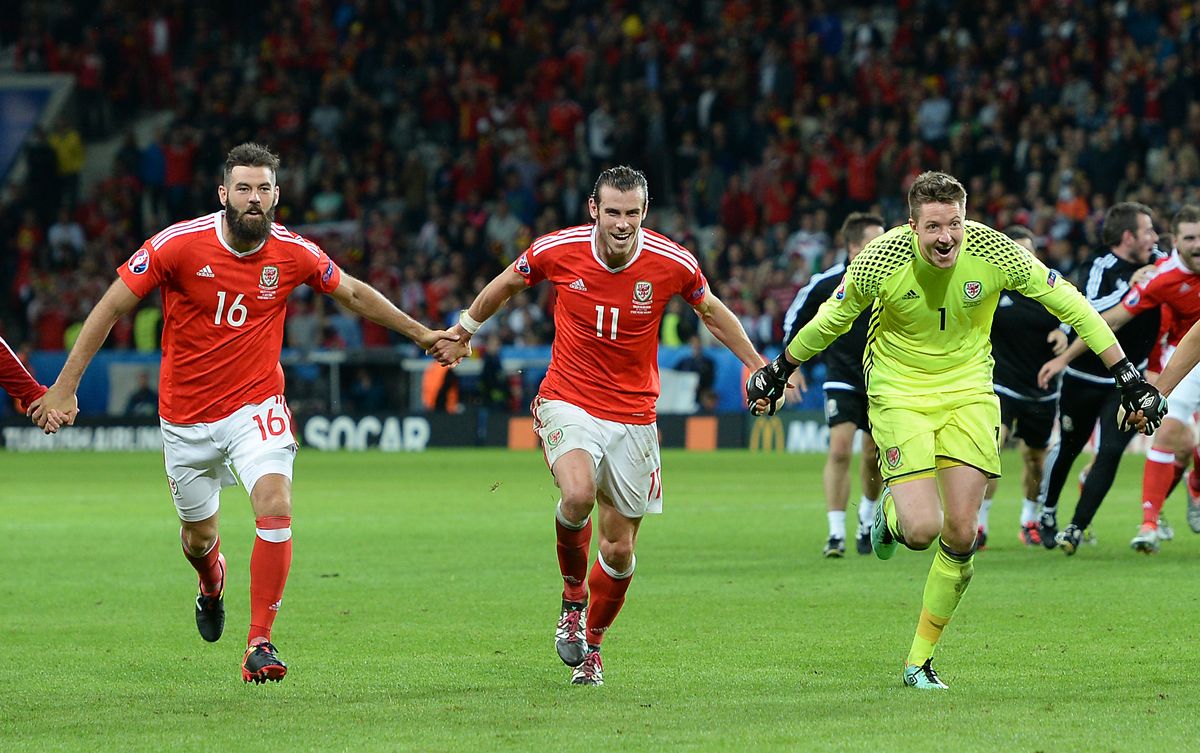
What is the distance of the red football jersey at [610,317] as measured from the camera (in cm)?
808

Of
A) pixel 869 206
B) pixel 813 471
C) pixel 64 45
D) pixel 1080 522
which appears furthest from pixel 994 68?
pixel 64 45

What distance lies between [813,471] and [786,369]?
45.5 feet

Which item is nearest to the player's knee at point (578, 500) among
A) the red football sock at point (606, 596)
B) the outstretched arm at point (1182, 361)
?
the red football sock at point (606, 596)

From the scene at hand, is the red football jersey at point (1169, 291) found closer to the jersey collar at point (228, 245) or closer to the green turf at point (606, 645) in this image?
the green turf at point (606, 645)

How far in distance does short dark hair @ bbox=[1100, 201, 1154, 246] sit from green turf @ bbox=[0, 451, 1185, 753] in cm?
222

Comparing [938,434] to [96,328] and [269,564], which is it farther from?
[96,328]

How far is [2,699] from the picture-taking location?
717 cm

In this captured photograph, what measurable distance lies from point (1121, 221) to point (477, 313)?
5943 mm

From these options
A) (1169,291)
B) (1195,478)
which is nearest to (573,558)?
(1169,291)

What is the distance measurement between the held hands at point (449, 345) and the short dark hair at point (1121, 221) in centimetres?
562

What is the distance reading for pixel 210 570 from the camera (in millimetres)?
8750

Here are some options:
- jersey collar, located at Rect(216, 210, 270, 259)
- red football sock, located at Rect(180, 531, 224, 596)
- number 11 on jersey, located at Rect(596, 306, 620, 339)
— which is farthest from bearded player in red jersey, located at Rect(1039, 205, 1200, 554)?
jersey collar, located at Rect(216, 210, 270, 259)

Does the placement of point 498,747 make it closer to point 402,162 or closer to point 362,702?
point 362,702

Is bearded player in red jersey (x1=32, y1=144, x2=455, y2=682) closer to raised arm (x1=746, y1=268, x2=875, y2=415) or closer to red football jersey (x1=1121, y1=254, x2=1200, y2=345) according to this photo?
raised arm (x1=746, y1=268, x2=875, y2=415)
